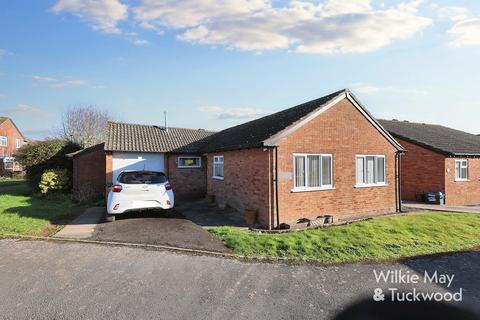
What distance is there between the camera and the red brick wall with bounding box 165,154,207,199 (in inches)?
596

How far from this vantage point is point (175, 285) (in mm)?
4828

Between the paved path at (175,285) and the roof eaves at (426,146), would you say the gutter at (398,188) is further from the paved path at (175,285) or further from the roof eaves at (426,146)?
the paved path at (175,285)

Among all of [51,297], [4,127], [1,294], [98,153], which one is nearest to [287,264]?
[51,297]

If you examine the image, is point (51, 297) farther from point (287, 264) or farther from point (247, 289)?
point (287, 264)

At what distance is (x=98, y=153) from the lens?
1588cm

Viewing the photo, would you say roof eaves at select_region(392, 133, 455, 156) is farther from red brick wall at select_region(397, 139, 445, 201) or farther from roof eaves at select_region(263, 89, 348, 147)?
roof eaves at select_region(263, 89, 348, 147)

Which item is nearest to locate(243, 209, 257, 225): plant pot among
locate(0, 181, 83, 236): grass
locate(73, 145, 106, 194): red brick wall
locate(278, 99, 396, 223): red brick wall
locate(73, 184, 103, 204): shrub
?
locate(278, 99, 396, 223): red brick wall

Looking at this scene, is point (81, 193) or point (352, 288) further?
point (81, 193)

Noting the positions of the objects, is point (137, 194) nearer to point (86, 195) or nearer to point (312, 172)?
point (312, 172)

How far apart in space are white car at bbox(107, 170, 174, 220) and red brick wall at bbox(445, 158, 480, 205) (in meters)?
14.5

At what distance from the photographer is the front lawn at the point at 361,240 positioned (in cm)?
659

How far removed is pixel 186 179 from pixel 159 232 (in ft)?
24.6

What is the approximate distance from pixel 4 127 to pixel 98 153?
3891 centimetres

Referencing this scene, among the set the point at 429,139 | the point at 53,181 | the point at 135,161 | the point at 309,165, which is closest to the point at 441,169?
the point at 429,139
